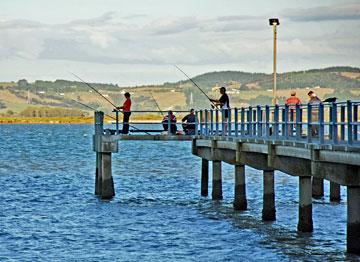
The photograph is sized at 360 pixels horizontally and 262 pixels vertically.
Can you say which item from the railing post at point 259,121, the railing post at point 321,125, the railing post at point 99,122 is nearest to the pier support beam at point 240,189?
the railing post at point 259,121


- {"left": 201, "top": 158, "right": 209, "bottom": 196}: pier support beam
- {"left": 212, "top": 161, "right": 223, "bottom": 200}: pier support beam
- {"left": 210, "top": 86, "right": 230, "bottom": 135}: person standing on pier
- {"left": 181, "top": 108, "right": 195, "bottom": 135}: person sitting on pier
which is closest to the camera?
{"left": 210, "top": 86, "right": 230, "bottom": 135}: person standing on pier

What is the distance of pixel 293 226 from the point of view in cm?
3700

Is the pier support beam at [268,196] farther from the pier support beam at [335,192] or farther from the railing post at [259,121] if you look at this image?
the pier support beam at [335,192]

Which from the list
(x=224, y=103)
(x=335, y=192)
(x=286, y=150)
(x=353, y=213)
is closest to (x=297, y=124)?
(x=286, y=150)

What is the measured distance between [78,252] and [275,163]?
6.81 m

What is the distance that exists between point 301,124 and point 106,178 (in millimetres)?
16335

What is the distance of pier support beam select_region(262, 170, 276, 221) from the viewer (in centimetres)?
3638

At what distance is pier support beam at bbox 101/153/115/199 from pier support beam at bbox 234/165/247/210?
6592mm

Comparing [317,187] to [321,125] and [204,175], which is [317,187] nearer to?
[204,175]

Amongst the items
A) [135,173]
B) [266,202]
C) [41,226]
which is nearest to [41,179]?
[135,173]

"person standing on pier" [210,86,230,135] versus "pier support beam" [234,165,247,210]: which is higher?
"person standing on pier" [210,86,230,135]

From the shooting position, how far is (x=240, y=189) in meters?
40.6

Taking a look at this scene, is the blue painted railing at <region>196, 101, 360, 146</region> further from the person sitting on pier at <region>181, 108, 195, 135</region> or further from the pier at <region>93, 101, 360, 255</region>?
the person sitting on pier at <region>181, 108, 195, 135</region>

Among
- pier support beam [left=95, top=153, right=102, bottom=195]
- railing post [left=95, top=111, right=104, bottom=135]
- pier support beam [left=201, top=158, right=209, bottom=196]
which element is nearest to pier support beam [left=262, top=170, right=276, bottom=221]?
pier support beam [left=201, top=158, right=209, bottom=196]
